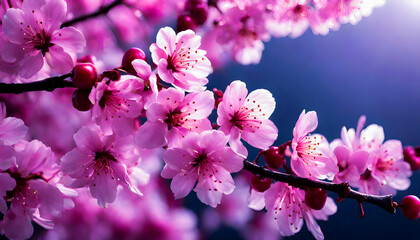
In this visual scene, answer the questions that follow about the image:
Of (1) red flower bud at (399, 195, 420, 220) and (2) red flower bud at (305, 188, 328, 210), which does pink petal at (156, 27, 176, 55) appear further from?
(1) red flower bud at (399, 195, 420, 220)

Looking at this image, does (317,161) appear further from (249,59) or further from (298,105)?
(298,105)

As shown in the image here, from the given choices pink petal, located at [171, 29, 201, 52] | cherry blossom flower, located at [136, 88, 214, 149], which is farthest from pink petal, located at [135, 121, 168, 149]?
pink petal, located at [171, 29, 201, 52]

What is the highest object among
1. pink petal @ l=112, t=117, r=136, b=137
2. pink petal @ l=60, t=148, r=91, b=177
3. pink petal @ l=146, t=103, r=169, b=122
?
pink petal @ l=146, t=103, r=169, b=122

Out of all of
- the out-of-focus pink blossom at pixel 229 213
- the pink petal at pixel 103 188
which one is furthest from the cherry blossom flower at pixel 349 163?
the out-of-focus pink blossom at pixel 229 213

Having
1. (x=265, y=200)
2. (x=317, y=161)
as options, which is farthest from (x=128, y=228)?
(x=317, y=161)

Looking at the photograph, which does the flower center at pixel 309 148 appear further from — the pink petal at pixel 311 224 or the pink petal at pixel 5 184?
the pink petal at pixel 5 184

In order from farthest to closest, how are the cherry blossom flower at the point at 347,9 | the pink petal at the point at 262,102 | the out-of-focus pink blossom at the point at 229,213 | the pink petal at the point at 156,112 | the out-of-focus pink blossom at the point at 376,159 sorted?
the out-of-focus pink blossom at the point at 229,213
the cherry blossom flower at the point at 347,9
the out-of-focus pink blossom at the point at 376,159
the pink petal at the point at 262,102
the pink petal at the point at 156,112
